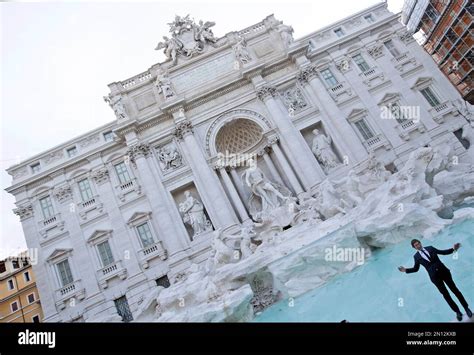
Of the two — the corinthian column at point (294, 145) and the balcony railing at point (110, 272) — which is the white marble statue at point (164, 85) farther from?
the balcony railing at point (110, 272)

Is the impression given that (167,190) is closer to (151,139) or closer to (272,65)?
(151,139)

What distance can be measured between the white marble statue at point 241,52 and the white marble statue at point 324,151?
6146mm

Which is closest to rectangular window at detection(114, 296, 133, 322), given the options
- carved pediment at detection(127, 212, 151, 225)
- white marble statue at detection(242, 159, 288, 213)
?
carved pediment at detection(127, 212, 151, 225)

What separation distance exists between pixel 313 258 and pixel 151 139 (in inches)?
488

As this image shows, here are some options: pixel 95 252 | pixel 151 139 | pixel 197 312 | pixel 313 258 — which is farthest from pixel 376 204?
pixel 95 252

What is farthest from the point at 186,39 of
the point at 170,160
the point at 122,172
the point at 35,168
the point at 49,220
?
→ the point at 49,220

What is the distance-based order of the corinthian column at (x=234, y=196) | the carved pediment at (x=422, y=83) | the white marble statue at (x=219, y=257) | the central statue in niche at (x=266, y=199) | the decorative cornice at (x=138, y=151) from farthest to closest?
1. the carved pediment at (x=422, y=83)
2. the decorative cornice at (x=138, y=151)
3. the corinthian column at (x=234, y=196)
4. the central statue in niche at (x=266, y=199)
5. the white marble statue at (x=219, y=257)

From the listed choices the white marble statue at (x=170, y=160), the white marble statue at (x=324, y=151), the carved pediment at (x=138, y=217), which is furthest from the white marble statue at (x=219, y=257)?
the white marble statue at (x=324, y=151)

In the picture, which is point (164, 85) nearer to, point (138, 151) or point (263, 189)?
point (138, 151)

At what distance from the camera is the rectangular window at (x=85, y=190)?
1930 cm

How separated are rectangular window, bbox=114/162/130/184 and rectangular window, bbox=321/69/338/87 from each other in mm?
13802

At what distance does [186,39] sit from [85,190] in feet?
38.0

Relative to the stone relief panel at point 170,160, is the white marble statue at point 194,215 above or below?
below

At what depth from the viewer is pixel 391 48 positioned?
70.7 feet
